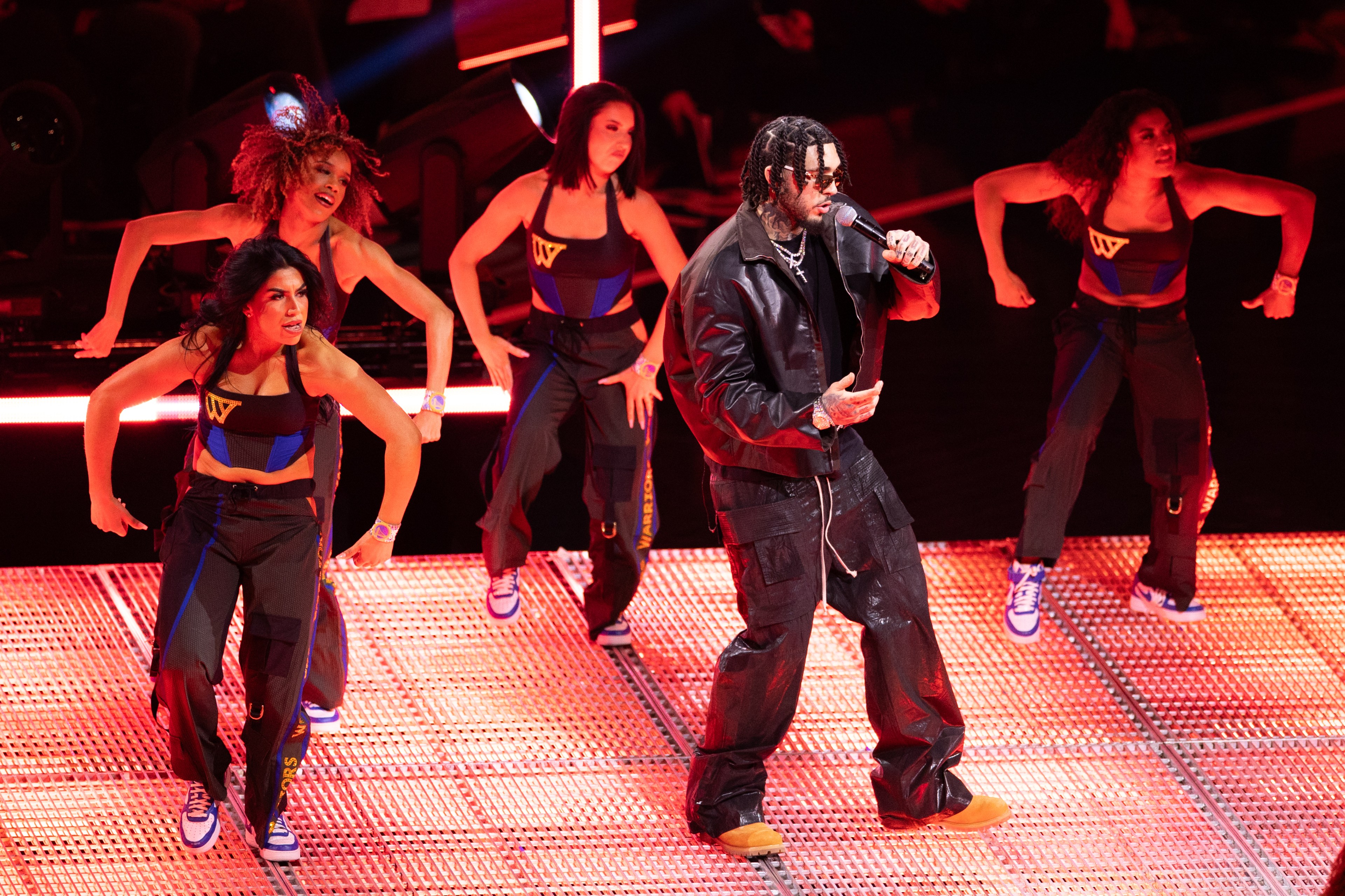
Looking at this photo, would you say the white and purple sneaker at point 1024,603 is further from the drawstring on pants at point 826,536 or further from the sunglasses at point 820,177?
the sunglasses at point 820,177

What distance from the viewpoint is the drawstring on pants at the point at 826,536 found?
3732 millimetres

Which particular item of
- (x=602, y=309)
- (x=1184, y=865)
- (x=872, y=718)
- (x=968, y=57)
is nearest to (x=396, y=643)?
(x=602, y=309)

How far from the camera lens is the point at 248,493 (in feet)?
11.9

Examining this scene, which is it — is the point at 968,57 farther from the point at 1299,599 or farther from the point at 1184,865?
the point at 1184,865

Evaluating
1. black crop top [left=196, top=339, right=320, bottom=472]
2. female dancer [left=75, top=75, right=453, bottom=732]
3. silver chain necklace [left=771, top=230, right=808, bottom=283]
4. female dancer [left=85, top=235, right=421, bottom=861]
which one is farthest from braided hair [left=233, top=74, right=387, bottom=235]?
silver chain necklace [left=771, top=230, right=808, bottom=283]

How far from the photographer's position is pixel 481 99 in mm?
5328

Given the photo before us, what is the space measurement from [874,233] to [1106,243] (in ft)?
5.56

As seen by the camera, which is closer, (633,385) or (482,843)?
(482,843)

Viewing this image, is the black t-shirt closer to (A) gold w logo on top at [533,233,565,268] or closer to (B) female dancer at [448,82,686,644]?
(B) female dancer at [448,82,686,644]

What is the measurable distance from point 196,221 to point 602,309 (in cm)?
126

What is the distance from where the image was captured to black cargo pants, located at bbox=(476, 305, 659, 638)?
483cm

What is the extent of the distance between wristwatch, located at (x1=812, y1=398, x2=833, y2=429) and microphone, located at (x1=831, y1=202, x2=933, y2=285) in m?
0.40

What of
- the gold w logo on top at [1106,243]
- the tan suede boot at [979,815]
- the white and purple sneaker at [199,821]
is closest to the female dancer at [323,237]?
the white and purple sneaker at [199,821]

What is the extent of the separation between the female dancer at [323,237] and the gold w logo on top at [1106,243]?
2100mm
